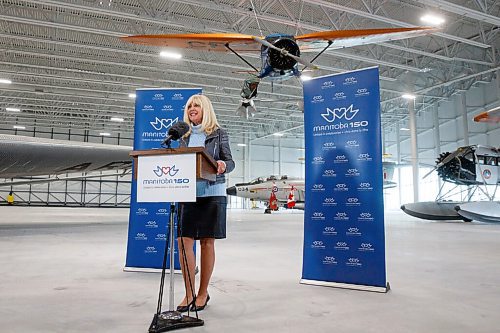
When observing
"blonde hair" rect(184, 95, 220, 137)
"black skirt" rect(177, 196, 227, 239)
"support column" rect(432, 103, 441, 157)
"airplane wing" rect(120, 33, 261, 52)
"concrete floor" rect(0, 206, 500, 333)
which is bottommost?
"concrete floor" rect(0, 206, 500, 333)

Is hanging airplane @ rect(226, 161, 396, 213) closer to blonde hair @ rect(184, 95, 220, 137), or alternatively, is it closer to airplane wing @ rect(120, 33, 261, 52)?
airplane wing @ rect(120, 33, 261, 52)


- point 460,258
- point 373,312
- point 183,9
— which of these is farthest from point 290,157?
point 373,312

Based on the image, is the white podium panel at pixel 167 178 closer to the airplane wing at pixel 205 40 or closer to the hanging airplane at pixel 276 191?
the airplane wing at pixel 205 40

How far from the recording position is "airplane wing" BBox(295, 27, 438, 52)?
22.5 ft

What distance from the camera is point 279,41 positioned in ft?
24.1

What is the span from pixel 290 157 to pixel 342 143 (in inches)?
1232

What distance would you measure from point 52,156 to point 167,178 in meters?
7.79

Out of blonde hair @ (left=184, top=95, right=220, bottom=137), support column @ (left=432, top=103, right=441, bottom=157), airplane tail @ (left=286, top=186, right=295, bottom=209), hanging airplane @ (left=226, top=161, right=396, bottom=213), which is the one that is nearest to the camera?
blonde hair @ (left=184, top=95, right=220, bottom=137)

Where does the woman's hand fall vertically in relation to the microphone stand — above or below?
above

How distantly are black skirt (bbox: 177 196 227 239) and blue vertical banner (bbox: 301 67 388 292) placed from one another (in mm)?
1277

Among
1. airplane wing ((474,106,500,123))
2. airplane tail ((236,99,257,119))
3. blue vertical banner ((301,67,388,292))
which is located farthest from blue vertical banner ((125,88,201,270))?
airplane wing ((474,106,500,123))

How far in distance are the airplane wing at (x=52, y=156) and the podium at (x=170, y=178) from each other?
23.2ft

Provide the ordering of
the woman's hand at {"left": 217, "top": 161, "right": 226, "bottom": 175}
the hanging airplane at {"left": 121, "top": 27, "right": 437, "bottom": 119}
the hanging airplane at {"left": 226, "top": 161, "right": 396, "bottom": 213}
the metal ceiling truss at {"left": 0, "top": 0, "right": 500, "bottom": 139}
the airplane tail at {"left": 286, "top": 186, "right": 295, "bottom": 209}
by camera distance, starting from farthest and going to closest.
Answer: the hanging airplane at {"left": 226, "top": 161, "right": 396, "bottom": 213} < the airplane tail at {"left": 286, "top": 186, "right": 295, "bottom": 209} < the metal ceiling truss at {"left": 0, "top": 0, "right": 500, "bottom": 139} < the hanging airplane at {"left": 121, "top": 27, "right": 437, "bottom": 119} < the woman's hand at {"left": 217, "top": 161, "right": 226, "bottom": 175}

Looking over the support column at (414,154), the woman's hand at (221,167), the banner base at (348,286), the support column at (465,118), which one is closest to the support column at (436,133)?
the support column at (465,118)
